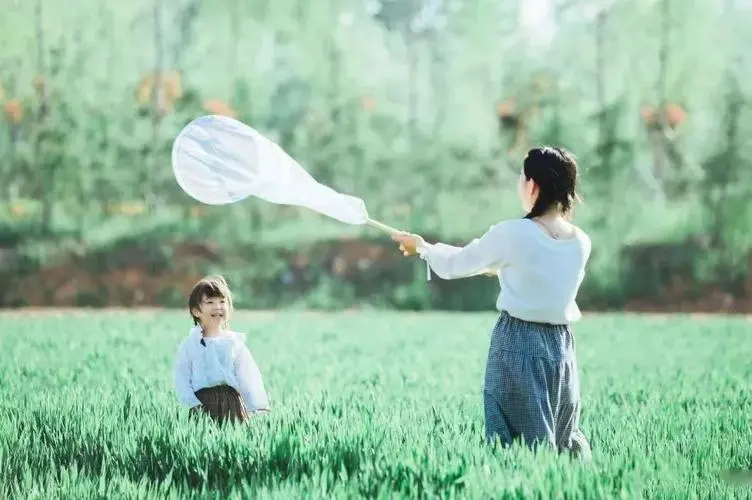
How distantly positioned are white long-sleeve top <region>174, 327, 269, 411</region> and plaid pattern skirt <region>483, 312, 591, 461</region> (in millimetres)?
1142

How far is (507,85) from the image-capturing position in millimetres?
17000

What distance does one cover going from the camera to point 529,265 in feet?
13.0

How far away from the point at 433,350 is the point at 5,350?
3442 millimetres

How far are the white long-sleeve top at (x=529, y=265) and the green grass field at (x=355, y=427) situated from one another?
0.54 metres

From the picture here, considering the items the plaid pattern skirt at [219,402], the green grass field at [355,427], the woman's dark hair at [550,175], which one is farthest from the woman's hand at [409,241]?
the plaid pattern skirt at [219,402]

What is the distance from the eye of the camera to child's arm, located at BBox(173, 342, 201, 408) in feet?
15.5

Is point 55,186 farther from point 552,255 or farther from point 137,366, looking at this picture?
point 552,255

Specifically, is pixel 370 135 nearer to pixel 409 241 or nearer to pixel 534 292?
pixel 409 241

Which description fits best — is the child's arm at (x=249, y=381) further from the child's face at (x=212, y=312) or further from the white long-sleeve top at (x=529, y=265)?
the white long-sleeve top at (x=529, y=265)

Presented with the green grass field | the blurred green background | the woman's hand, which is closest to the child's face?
the green grass field

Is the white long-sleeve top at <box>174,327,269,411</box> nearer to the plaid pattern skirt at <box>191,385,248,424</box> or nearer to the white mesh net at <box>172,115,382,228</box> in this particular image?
the plaid pattern skirt at <box>191,385,248,424</box>

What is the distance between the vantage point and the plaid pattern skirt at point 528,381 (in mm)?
3988

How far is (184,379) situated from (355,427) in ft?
2.60

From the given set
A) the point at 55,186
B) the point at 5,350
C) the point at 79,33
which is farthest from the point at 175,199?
the point at 5,350
